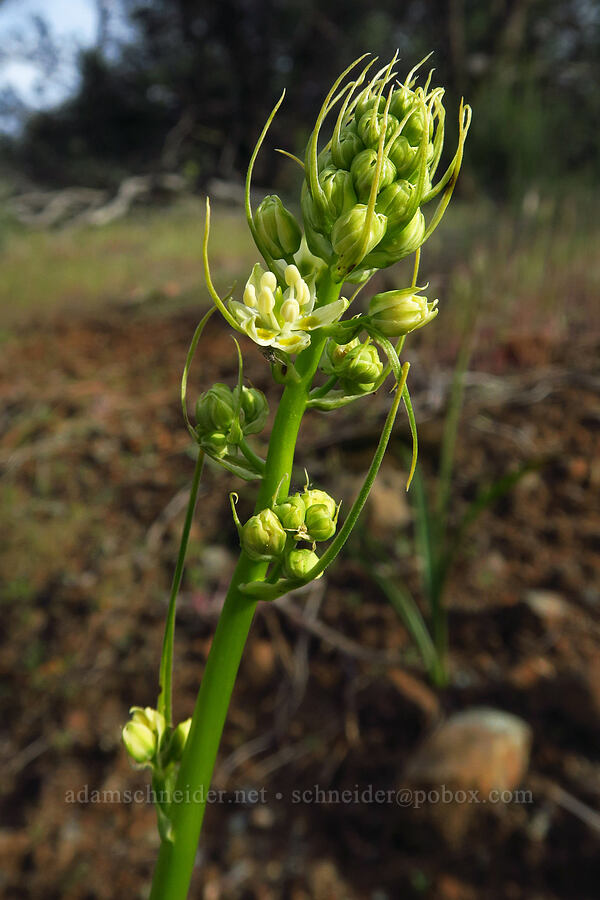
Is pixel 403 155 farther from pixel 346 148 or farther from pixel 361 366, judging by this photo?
pixel 361 366

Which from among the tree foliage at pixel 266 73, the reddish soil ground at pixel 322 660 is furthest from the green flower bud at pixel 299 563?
the tree foliage at pixel 266 73

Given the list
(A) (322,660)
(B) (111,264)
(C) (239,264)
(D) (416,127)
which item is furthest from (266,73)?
(D) (416,127)

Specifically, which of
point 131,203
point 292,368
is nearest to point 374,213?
point 292,368

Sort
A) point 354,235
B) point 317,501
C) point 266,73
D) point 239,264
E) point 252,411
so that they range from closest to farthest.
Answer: point 354,235
point 317,501
point 252,411
point 239,264
point 266,73

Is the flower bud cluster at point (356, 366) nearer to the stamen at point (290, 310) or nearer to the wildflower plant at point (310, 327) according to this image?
the wildflower plant at point (310, 327)

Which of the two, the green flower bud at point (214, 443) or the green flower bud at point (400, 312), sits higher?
the green flower bud at point (400, 312)

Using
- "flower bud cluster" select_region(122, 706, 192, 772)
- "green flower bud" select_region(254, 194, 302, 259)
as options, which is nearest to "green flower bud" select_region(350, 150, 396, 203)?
"green flower bud" select_region(254, 194, 302, 259)

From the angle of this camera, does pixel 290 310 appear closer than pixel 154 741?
Yes
